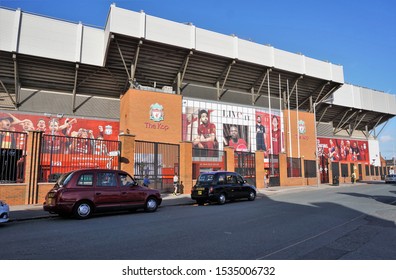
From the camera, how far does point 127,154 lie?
→ 691 inches

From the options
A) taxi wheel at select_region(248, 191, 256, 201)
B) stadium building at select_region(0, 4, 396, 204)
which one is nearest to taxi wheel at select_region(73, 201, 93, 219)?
stadium building at select_region(0, 4, 396, 204)

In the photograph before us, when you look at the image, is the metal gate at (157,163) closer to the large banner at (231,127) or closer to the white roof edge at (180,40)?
the large banner at (231,127)

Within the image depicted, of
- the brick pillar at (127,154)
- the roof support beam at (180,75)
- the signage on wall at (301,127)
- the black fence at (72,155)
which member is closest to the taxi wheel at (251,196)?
the brick pillar at (127,154)

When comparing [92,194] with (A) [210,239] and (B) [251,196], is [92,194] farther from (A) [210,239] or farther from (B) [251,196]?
(B) [251,196]

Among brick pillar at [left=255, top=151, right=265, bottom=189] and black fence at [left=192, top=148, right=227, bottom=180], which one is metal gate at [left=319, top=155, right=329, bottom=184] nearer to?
brick pillar at [left=255, top=151, right=265, bottom=189]

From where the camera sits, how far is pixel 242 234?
277 inches

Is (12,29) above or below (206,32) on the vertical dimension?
below

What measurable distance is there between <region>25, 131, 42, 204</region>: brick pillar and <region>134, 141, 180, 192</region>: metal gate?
224 inches

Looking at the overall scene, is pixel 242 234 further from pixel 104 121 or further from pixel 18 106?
pixel 18 106

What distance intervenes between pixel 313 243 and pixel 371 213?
19.4 ft

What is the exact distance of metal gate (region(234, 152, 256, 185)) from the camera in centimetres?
2581

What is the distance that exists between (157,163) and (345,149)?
48798 millimetres

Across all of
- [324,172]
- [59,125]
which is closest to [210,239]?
[59,125]
